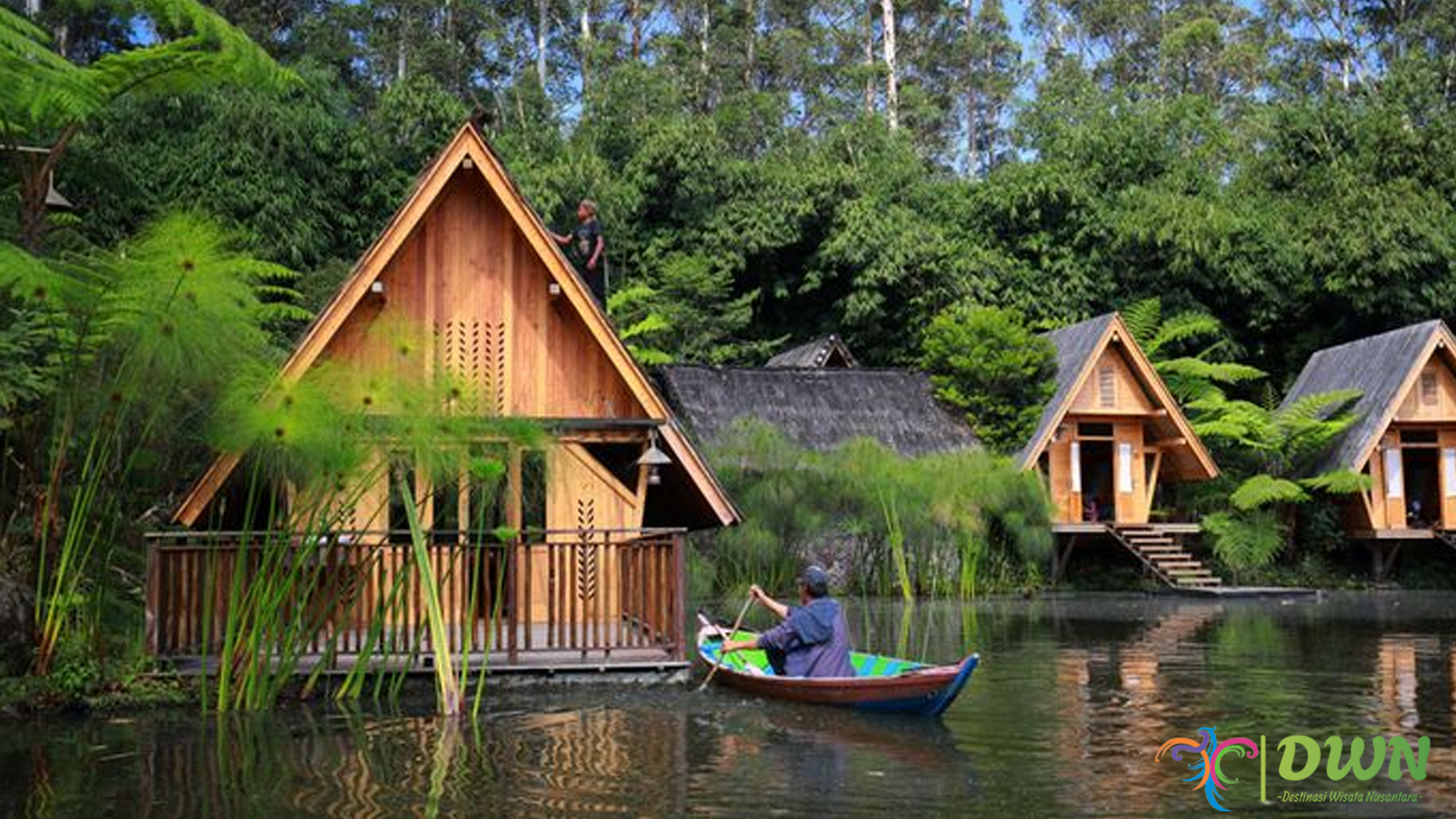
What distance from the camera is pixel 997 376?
3036 centimetres

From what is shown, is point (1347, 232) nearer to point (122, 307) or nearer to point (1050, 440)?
point (1050, 440)

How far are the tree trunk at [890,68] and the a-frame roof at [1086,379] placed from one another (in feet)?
79.3

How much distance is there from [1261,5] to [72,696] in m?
54.2

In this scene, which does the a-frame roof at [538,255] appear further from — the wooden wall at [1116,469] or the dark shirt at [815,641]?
the wooden wall at [1116,469]

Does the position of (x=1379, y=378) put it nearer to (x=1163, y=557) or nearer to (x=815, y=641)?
(x=1163, y=557)

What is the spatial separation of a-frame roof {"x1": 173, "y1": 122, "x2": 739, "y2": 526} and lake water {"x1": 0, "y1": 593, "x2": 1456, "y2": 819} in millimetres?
2584

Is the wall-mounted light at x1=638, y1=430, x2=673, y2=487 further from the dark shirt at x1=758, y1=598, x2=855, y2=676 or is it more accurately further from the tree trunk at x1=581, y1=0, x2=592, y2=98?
the tree trunk at x1=581, y1=0, x2=592, y2=98

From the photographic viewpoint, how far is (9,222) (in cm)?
1346

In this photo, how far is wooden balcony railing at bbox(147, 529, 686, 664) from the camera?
36.6 ft

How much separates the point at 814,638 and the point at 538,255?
5.55m

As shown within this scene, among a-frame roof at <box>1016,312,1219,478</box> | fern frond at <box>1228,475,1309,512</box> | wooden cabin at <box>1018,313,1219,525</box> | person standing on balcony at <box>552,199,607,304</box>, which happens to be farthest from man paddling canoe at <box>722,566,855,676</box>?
fern frond at <box>1228,475,1309,512</box>

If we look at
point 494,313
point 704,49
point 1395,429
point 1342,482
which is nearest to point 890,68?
point 704,49

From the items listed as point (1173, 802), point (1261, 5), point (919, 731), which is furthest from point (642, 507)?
point (1261, 5)

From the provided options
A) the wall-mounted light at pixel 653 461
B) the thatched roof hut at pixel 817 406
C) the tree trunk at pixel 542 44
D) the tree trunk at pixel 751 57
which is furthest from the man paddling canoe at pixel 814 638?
the tree trunk at pixel 751 57
